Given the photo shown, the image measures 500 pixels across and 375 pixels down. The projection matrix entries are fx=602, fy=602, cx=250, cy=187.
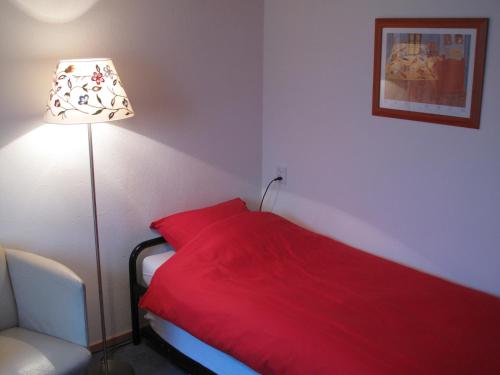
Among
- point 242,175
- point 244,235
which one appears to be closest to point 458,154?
point 244,235

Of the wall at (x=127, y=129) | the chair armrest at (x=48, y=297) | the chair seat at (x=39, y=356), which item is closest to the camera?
the chair seat at (x=39, y=356)

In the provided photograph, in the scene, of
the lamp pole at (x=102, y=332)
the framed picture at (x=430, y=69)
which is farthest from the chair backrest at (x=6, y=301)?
the framed picture at (x=430, y=69)

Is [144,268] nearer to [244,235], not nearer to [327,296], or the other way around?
[244,235]

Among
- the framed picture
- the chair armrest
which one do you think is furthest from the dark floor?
the framed picture

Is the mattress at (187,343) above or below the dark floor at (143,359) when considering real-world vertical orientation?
above

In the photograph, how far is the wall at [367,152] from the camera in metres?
2.63

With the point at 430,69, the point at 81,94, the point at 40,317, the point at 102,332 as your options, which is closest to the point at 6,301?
the point at 40,317

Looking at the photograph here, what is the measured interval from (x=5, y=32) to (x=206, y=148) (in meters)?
1.23

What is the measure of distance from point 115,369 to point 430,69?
2.06m

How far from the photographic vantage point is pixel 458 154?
2.69 meters

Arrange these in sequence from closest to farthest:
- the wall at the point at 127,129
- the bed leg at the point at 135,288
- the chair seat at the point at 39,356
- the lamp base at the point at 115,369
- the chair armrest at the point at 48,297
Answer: the chair seat at the point at 39,356, the chair armrest at the point at 48,297, the wall at the point at 127,129, the lamp base at the point at 115,369, the bed leg at the point at 135,288

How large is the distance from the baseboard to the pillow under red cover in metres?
0.59

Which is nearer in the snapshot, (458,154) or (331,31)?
(458,154)

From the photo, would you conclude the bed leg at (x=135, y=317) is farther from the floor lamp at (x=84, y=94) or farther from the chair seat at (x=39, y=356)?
the floor lamp at (x=84, y=94)
